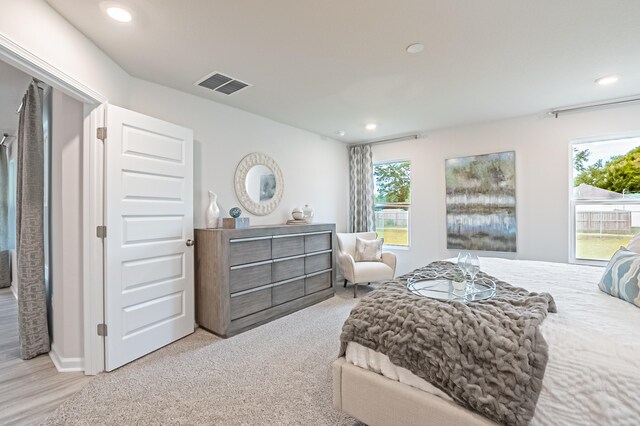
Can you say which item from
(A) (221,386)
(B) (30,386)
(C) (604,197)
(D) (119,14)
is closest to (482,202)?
→ (C) (604,197)

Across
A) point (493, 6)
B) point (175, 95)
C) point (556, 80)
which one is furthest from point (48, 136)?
point (556, 80)

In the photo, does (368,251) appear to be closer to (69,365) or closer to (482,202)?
(482,202)

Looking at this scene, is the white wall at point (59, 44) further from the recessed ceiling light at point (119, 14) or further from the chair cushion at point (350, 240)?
the chair cushion at point (350, 240)

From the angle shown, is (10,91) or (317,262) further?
(317,262)

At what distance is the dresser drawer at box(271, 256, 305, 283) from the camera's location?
10.9 feet

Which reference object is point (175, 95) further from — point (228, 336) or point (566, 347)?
point (566, 347)

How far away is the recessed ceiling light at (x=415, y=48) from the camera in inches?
85.8

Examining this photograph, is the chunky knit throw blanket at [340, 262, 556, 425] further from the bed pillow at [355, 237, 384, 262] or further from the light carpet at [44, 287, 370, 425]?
the bed pillow at [355, 237, 384, 262]

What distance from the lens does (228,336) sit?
9.21 feet

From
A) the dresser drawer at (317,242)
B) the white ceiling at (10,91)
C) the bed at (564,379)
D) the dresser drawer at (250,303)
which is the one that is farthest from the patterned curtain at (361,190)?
the white ceiling at (10,91)

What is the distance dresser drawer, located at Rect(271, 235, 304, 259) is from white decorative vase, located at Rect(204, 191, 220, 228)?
2.18ft

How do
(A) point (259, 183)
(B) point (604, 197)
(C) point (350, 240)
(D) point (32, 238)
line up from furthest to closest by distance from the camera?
(C) point (350, 240) < (A) point (259, 183) < (B) point (604, 197) < (D) point (32, 238)

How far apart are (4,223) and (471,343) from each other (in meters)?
6.72

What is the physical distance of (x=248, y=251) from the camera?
9.96 feet
